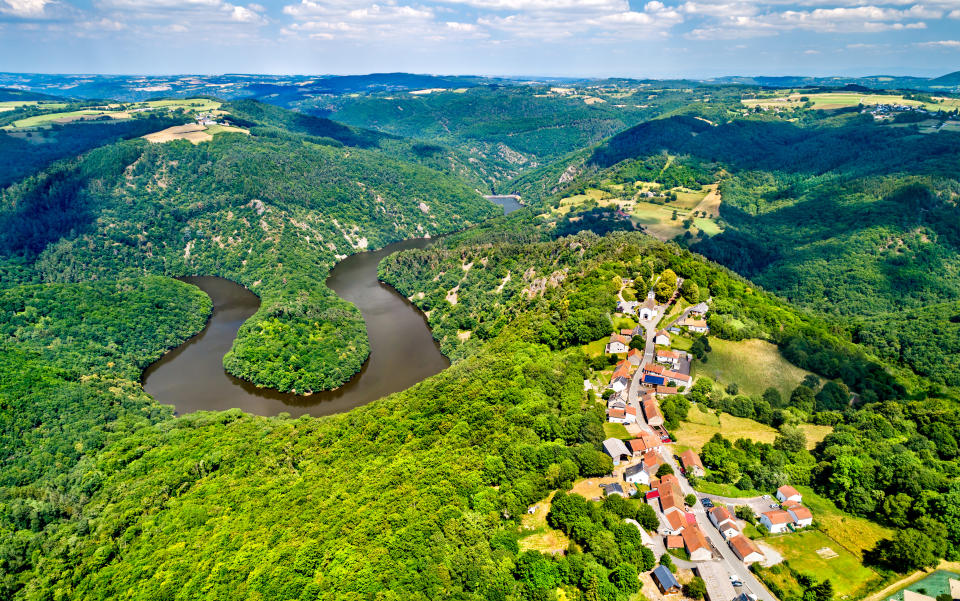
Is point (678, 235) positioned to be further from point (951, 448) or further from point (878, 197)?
point (951, 448)

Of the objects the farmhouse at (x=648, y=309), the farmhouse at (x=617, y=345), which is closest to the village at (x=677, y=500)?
the farmhouse at (x=617, y=345)

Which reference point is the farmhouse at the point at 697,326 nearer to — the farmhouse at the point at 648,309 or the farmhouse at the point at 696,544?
the farmhouse at the point at 648,309

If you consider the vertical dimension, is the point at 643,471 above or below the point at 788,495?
above

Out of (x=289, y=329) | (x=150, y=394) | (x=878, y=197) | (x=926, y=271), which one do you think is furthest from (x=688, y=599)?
(x=878, y=197)

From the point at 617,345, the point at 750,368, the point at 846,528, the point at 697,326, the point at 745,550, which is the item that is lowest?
the point at 846,528

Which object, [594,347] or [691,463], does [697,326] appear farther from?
[691,463]

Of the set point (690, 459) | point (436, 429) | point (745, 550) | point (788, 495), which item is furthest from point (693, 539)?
point (436, 429)

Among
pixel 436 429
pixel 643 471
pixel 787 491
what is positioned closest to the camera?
pixel 787 491
